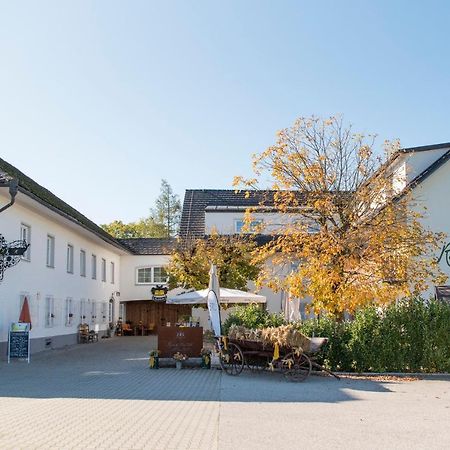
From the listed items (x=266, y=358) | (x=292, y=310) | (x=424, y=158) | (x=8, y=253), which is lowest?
(x=266, y=358)

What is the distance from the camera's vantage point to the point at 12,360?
19547 millimetres

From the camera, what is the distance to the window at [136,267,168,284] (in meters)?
40.6

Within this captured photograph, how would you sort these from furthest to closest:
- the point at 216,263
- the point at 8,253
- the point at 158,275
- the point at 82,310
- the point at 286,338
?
the point at 158,275 → the point at 82,310 → the point at 216,263 → the point at 8,253 → the point at 286,338

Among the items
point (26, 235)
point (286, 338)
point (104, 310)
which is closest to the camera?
point (286, 338)

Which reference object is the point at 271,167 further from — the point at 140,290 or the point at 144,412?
the point at 140,290

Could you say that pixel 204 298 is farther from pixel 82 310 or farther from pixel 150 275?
pixel 150 275

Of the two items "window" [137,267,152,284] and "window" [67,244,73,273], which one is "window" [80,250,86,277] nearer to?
"window" [67,244,73,273]

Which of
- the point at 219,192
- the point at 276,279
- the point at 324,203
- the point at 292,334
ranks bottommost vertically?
the point at 292,334

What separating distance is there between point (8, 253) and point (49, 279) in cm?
583

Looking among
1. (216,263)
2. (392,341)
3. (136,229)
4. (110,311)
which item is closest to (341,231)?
(392,341)

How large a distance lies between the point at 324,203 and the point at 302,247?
55.0 inches

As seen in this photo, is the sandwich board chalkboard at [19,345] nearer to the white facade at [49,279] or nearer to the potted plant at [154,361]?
the white facade at [49,279]

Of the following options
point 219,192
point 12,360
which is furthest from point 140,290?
point 12,360

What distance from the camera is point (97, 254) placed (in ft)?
113
